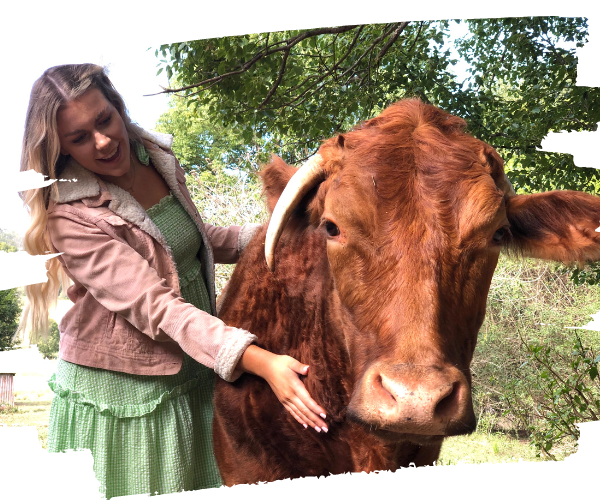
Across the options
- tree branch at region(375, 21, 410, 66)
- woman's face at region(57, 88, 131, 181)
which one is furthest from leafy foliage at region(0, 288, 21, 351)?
tree branch at region(375, 21, 410, 66)

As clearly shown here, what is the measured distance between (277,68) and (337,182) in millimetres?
1289

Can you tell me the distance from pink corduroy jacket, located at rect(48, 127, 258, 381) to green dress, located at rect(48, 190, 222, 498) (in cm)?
8

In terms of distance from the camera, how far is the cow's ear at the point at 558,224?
76.5 inches

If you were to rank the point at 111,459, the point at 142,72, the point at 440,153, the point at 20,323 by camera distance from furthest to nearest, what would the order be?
the point at 142,72, the point at 111,459, the point at 20,323, the point at 440,153

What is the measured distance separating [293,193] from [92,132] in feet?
2.21

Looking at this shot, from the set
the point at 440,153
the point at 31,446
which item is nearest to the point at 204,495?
the point at 31,446

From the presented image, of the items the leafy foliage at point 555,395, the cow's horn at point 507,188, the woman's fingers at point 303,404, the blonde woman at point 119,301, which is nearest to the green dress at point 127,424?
the blonde woman at point 119,301

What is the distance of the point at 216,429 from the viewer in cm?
224

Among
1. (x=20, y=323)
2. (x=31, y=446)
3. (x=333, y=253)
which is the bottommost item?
(x=31, y=446)

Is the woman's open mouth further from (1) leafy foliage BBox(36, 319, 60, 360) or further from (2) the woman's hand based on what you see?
(2) the woman's hand

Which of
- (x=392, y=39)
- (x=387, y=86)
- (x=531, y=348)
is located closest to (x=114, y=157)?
(x=392, y=39)

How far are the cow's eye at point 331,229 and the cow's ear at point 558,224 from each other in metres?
0.62

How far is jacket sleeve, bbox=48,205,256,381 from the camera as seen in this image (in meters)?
1.73

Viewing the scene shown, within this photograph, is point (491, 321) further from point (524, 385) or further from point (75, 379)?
point (75, 379)
